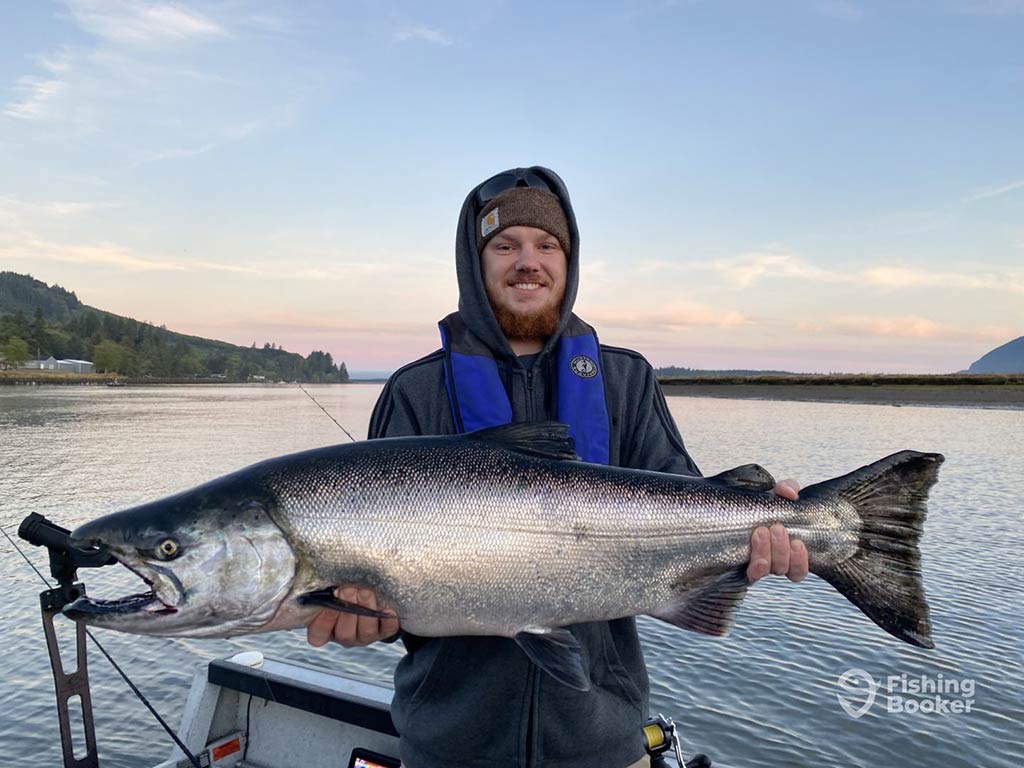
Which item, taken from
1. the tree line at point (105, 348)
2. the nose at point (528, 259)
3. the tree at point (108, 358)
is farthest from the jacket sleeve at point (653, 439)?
the tree at point (108, 358)

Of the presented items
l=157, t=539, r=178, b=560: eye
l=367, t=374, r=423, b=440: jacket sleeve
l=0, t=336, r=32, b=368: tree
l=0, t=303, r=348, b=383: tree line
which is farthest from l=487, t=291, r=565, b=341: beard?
l=0, t=336, r=32, b=368: tree

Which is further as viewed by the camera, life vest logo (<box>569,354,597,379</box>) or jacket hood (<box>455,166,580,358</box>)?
jacket hood (<box>455,166,580,358</box>)

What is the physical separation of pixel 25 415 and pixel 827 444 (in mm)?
52837

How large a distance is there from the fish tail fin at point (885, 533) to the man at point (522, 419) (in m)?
0.24

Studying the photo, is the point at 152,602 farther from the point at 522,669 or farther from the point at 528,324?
the point at 528,324

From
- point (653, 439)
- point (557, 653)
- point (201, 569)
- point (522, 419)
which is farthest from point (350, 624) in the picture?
point (653, 439)

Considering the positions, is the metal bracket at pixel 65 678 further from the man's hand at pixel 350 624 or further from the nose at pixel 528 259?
the nose at pixel 528 259

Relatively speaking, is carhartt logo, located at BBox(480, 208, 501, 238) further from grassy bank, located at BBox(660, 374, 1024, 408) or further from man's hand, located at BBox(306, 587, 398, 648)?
grassy bank, located at BBox(660, 374, 1024, 408)

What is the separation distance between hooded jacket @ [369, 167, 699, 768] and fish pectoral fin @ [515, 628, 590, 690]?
0.85 feet

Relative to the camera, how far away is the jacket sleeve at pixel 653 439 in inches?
147

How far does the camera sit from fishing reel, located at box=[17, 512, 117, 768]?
334 centimetres

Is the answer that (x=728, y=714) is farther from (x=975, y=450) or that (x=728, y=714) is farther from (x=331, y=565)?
(x=975, y=450)

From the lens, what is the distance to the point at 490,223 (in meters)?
4.24

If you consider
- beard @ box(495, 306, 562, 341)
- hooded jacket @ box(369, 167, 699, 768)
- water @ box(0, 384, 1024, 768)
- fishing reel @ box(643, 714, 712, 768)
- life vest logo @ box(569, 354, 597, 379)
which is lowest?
water @ box(0, 384, 1024, 768)
